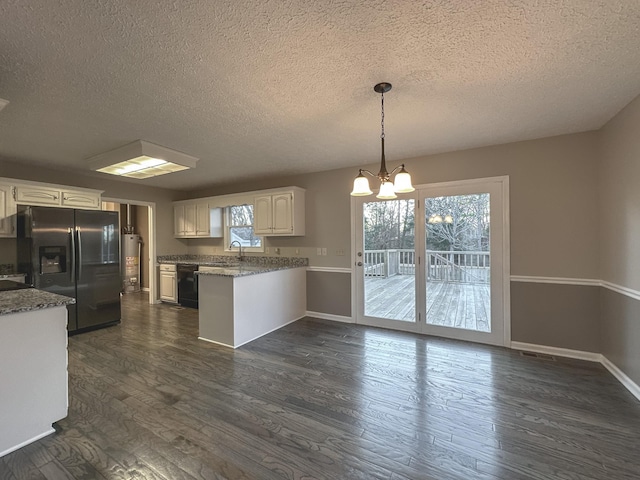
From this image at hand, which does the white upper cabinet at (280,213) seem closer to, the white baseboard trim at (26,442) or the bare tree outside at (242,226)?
the bare tree outside at (242,226)

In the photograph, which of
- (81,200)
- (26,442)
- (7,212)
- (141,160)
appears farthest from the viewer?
(81,200)

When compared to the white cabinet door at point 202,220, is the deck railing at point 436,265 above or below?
below

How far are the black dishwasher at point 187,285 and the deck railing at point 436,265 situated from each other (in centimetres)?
325

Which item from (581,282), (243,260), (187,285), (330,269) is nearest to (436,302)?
(581,282)

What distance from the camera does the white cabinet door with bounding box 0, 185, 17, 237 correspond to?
3.60m

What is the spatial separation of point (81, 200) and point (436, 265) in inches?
206

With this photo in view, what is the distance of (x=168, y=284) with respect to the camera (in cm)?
573

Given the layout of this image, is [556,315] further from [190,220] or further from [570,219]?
[190,220]

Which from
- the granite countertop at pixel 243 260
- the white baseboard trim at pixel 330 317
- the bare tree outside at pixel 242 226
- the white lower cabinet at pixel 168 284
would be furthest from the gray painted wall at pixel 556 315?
the white lower cabinet at pixel 168 284

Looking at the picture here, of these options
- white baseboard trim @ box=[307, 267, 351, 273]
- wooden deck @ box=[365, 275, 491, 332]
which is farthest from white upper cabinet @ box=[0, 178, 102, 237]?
wooden deck @ box=[365, 275, 491, 332]

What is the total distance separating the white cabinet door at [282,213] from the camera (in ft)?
15.1

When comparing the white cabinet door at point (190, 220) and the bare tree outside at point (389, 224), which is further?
the white cabinet door at point (190, 220)

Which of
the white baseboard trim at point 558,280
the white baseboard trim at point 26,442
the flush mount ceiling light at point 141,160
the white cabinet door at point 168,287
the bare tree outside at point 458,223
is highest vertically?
the flush mount ceiling light at point 141,160

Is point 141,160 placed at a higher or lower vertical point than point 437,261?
higher
